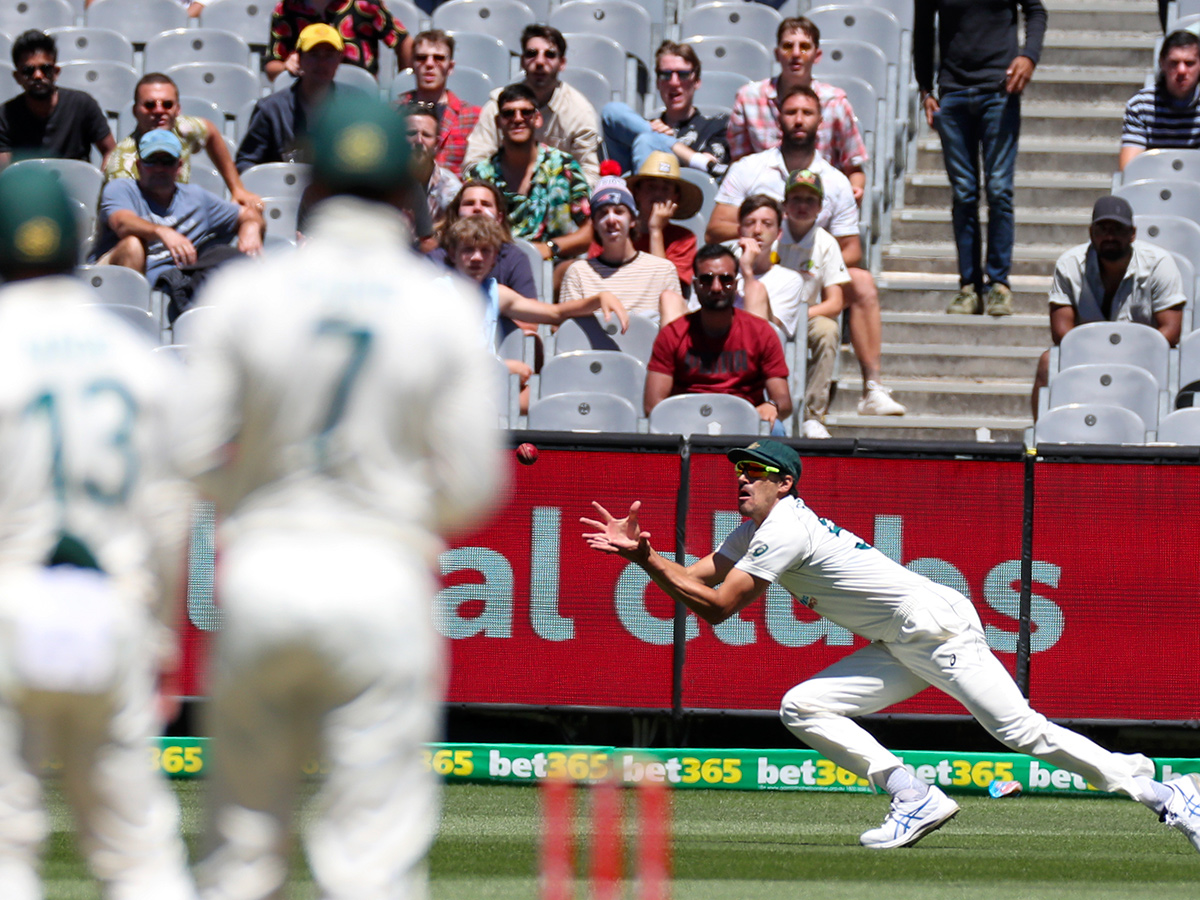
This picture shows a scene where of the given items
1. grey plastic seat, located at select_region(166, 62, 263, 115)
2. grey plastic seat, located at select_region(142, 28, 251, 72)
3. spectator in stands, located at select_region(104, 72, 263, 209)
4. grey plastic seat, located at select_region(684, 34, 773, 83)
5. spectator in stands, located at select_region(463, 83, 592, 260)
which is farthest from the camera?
grey plastic seat, located at select_region(142, 28, 251, 72)

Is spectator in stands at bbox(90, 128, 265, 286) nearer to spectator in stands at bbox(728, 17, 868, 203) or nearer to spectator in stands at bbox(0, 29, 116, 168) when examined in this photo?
spectator in stands at bbox(0, 29, 116, 168)

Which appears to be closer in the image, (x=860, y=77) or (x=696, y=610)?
(x=696, y=610)

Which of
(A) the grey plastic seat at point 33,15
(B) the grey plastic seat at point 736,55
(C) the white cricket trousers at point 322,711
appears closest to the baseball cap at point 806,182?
(B) the grey plastic seat at point 736,55

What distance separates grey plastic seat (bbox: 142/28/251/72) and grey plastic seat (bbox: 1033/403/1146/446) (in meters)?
7.76

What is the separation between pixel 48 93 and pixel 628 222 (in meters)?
4.69

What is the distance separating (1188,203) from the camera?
13.0 meters

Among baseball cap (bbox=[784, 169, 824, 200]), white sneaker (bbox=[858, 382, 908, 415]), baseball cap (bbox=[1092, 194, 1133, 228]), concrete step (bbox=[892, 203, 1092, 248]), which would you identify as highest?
concrete step (bbox=[892, 203, 1092, 248])

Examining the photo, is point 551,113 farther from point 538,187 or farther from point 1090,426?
point 1090,426

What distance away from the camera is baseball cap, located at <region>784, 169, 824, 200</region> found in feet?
39.5

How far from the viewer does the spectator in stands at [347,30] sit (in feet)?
47.1

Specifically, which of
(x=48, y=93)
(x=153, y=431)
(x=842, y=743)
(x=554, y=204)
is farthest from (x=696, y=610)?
Answer: (x=48, y=93)

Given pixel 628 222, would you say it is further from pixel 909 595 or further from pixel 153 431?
pixel 153 431

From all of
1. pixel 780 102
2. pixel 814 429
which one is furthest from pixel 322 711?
pixel 780 102

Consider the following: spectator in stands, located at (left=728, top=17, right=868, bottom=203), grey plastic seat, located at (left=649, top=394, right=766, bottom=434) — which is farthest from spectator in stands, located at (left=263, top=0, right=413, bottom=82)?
grey plastic seat, located at (left=649, top=394, right=766, bottom=434)
